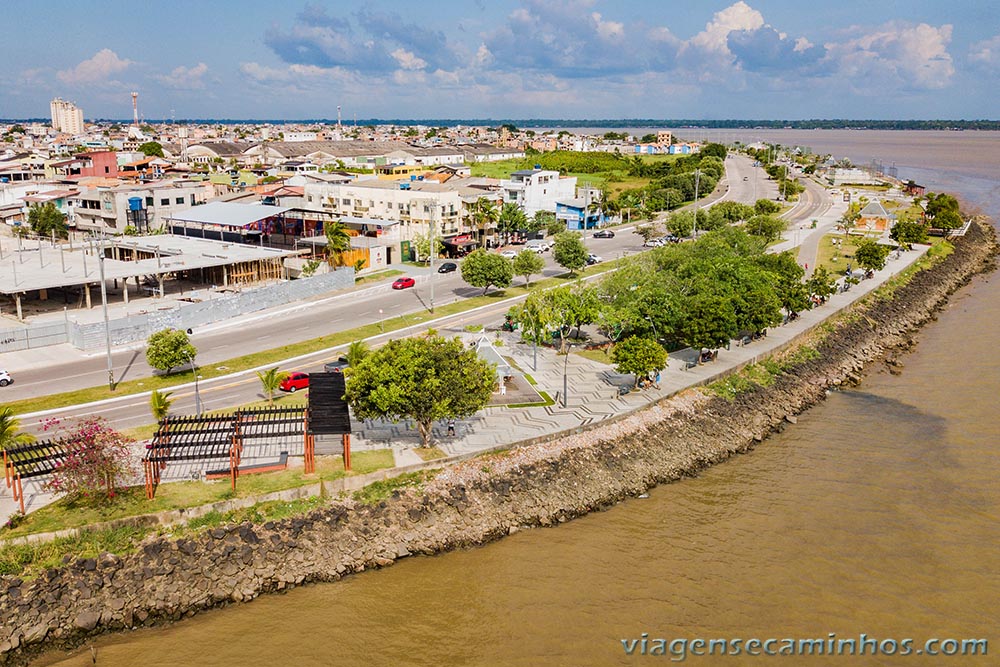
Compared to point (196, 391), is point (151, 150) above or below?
above

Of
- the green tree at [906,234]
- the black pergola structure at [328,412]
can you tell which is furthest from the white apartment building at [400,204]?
the green tree at [906,234]

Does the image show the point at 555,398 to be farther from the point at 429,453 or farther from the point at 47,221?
the point at 47,221

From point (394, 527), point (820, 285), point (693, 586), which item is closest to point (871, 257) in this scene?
point (820, 285)

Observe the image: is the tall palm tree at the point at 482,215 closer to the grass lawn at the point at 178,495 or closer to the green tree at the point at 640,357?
the green tree at the point at 640,357

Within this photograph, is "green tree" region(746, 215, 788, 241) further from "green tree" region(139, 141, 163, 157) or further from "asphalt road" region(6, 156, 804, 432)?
"green tree" region(139, 141, 163, 157)

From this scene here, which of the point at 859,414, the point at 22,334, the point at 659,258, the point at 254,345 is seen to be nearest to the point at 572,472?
the point at 859,414
